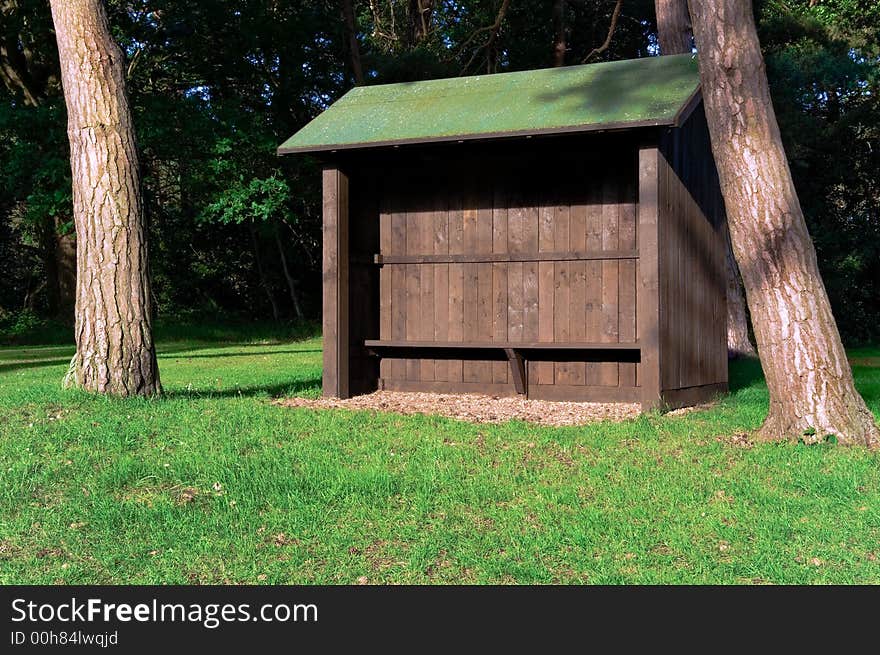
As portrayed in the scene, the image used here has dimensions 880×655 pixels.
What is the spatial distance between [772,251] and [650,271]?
1.72m

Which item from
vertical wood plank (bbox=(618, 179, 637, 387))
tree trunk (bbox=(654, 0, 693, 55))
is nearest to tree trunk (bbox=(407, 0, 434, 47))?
tree trunk (bbox=(654, 0, 693, 55))

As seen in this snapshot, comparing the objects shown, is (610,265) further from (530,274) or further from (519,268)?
(519,268)

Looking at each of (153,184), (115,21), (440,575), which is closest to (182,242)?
(153,184)

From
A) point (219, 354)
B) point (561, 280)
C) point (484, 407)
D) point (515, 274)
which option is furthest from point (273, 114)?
point (484, 407)

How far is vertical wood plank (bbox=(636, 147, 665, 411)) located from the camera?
28.5 feet

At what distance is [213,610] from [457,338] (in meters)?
6.83

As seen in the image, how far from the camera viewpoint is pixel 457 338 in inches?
416

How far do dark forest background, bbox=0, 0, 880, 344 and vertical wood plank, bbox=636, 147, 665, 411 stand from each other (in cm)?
1207

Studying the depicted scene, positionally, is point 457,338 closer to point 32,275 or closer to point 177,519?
point 177,519

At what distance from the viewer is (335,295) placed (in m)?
9.98

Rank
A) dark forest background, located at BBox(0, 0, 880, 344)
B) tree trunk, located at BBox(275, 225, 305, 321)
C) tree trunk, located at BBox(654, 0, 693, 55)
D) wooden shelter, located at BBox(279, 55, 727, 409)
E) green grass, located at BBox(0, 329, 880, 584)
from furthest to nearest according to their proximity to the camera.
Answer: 1. tree trunk, located at BBox(275, 225, 305, 321)
2. dark forest background, located at BBox(0, 0, 880, 344)
3. tree trunk, located at BBox(654, 0, 693, 55)
4. wooden shelter, located at BBox(279, 55, 727, 409)
5. green grass, located at BBox(0, 329, 880, 584)

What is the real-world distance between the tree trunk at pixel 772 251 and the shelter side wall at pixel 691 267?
157 cm

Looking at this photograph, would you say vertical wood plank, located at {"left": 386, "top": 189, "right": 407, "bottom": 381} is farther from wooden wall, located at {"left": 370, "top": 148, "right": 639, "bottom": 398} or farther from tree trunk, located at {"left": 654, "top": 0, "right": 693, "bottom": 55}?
tree trunk, located at {"left": 654, "top": 0, "right": 693, "bottom": 55}

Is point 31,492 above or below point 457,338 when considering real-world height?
below
